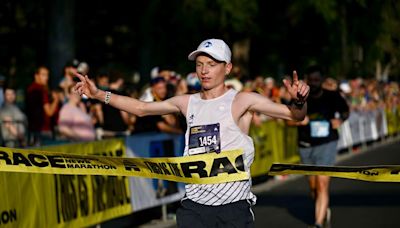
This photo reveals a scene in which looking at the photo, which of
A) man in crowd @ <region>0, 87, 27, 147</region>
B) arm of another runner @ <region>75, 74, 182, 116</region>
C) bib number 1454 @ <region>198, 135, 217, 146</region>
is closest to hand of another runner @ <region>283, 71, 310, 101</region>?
Result: bib number 1454 @ <region>198, 135, 217, 146</region>

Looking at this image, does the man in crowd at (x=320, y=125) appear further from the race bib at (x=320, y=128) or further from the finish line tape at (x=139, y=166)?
the finish line tape at (x=139, y=166)

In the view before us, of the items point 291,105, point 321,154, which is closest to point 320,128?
point 321,154

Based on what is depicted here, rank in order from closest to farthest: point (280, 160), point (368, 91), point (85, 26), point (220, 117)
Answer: point (220, 117) < point (280, 160) < point (368, 91) < point (85, 26)

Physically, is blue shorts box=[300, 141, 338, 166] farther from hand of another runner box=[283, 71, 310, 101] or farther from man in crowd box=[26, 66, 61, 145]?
hand of another runner box=[283, 71, 310, 101]

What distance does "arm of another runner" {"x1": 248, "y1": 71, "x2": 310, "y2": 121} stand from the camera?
21.6 feet

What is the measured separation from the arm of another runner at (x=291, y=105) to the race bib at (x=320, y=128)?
18.2ft

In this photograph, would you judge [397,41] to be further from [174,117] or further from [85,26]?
[174,117]

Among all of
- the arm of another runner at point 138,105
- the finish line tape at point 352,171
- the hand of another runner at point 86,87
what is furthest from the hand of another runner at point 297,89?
the hand of another runner at point 86,87

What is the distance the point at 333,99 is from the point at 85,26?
938 inches

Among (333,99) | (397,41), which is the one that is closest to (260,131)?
(333,99)

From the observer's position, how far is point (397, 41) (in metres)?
41.2

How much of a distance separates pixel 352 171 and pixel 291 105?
40.9 inches

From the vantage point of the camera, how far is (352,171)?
7.58 metres

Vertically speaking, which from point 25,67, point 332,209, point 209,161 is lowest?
point 332,209
